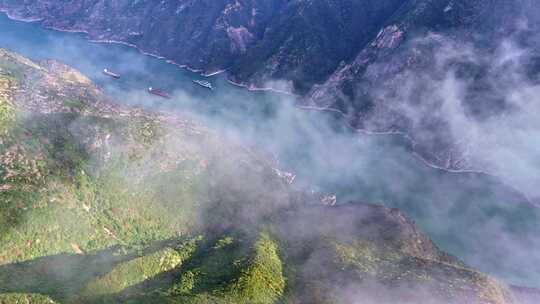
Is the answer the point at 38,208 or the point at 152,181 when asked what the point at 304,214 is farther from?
the point at 38,208

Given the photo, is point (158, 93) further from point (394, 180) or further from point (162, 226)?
point (162, 226)

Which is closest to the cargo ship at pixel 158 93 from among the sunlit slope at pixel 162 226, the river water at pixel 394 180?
the river water at pixel 394 180

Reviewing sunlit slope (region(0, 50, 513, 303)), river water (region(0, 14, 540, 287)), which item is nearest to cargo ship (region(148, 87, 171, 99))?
river water (region(0, 14, 540, 287))

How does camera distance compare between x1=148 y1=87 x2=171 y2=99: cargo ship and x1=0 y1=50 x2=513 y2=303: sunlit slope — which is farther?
x1=148 y1=87 x2=171 y2=99: cargo ship

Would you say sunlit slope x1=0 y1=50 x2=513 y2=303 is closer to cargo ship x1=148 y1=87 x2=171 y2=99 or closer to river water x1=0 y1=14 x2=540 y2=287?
river water x1=0 y1=14 x2=540 y2=287

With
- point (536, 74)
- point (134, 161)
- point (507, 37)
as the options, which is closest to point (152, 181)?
point (134, 161)

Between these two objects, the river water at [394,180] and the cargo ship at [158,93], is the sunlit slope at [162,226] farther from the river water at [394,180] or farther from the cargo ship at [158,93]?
the cargo ship at [158,93]
